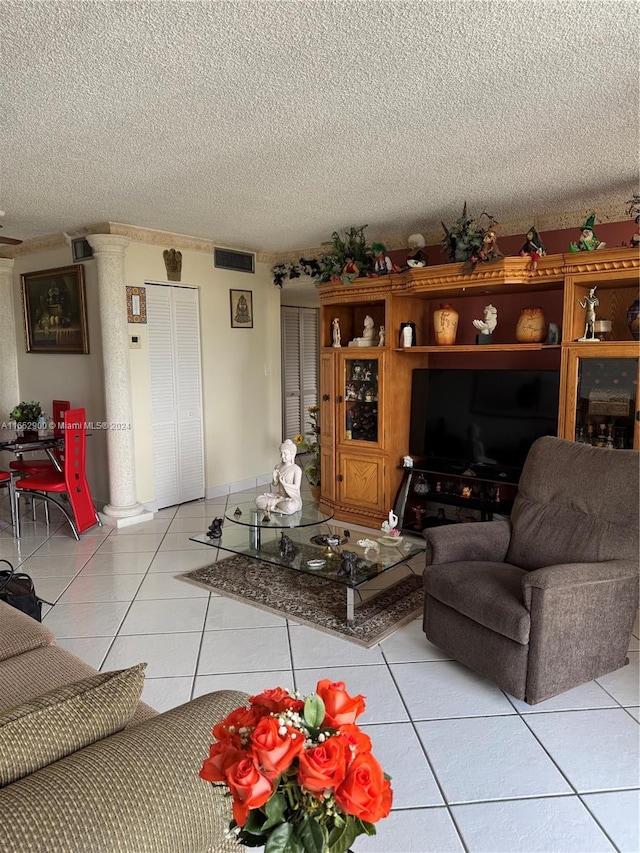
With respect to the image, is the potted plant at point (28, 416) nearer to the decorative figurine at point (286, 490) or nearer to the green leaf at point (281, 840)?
the decorative figurine at point (286, 490)

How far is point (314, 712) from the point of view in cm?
96

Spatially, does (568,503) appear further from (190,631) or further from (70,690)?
(70,690)

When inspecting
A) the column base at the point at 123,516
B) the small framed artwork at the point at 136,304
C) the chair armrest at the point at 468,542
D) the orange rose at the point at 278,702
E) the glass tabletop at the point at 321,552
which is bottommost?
the column base at the point at 123,516

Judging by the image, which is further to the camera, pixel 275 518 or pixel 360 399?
pixel 360 399

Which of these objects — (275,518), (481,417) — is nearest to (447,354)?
(481,417)

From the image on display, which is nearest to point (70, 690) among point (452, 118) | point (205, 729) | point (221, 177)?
point (205, 729)

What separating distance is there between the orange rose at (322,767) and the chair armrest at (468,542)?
2194 millimetres

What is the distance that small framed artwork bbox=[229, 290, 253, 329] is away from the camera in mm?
6180

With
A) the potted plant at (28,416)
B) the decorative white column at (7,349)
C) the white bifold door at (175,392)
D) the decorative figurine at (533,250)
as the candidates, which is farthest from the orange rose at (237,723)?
the decorative white column at (7,349)

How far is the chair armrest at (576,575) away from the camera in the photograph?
2439 millimetres

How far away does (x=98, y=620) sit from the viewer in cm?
341

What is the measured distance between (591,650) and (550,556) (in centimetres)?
47

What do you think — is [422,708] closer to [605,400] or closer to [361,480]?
[605,400]

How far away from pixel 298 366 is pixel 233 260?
225 centimetres
